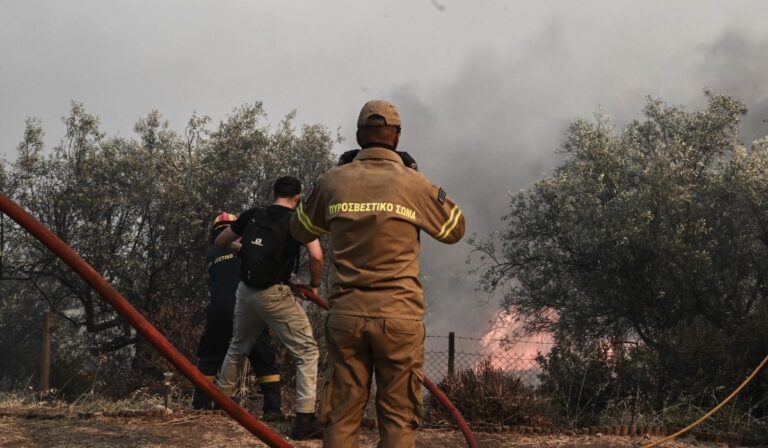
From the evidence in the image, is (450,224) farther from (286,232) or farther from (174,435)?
(174,435)

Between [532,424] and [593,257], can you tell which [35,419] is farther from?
[593,257]

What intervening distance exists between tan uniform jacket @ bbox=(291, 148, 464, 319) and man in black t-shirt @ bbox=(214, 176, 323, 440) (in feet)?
6.72

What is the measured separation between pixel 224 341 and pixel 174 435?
1.17 metres

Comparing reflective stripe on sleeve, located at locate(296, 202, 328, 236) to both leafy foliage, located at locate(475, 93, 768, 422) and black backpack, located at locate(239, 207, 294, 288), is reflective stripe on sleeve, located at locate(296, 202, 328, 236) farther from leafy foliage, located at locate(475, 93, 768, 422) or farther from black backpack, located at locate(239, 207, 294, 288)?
leafy foliage, located at locate(475, 93, 768, 422)

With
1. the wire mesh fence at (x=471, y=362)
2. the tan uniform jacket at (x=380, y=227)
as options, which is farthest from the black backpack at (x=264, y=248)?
the tan uniform jacket at (x=380, y=227)

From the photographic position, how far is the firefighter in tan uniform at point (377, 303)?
319cm

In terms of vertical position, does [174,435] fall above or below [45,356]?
below

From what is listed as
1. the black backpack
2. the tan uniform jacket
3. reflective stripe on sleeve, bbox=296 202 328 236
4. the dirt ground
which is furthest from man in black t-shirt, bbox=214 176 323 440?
the tan uniform jacket

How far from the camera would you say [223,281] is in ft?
22.2

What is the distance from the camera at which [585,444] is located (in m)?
6.16

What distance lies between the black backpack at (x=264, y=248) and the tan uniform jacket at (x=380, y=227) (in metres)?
2.06

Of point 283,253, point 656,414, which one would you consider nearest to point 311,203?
point 283,253

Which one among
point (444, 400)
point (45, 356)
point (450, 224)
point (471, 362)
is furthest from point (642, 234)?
point (450, 224)

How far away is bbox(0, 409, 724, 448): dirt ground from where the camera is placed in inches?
213
